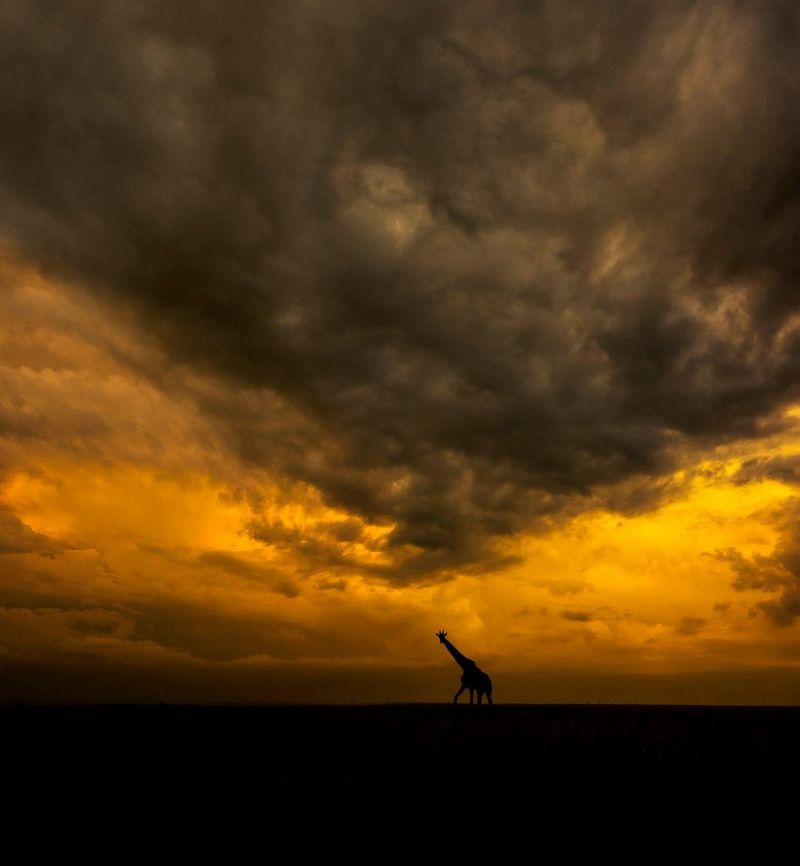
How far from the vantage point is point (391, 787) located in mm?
14961

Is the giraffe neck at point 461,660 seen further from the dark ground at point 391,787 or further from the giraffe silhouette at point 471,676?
the dark ground at point 391,787

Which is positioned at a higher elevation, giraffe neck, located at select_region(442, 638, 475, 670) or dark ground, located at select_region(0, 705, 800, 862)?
giraffe neck, located at select_region(442, 638, 475, 670)

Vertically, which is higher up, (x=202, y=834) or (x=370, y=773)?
(x=370, y=773)

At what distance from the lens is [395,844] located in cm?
1084

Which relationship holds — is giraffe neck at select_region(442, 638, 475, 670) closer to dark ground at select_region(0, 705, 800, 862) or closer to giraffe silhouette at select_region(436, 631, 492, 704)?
giraffe silhouette at select_region(436, 631, 492, 704)

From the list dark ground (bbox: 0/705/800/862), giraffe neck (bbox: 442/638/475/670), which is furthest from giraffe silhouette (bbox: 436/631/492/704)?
dark ground (bbox: 0/705/800/862)

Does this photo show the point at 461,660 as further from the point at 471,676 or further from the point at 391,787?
the point at 391,787

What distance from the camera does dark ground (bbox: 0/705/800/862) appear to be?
11.5 m

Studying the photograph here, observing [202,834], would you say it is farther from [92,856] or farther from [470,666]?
[470,666]

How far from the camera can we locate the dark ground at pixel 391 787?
11.5m

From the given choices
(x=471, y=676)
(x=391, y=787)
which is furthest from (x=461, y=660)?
(x=391, y=787)

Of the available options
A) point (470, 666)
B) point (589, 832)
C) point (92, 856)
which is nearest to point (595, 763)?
point (589, 832)

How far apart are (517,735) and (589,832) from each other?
11.9 meters

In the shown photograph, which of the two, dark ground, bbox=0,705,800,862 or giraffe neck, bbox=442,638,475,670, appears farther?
giraffe neck, bbox=442,638,475,670
